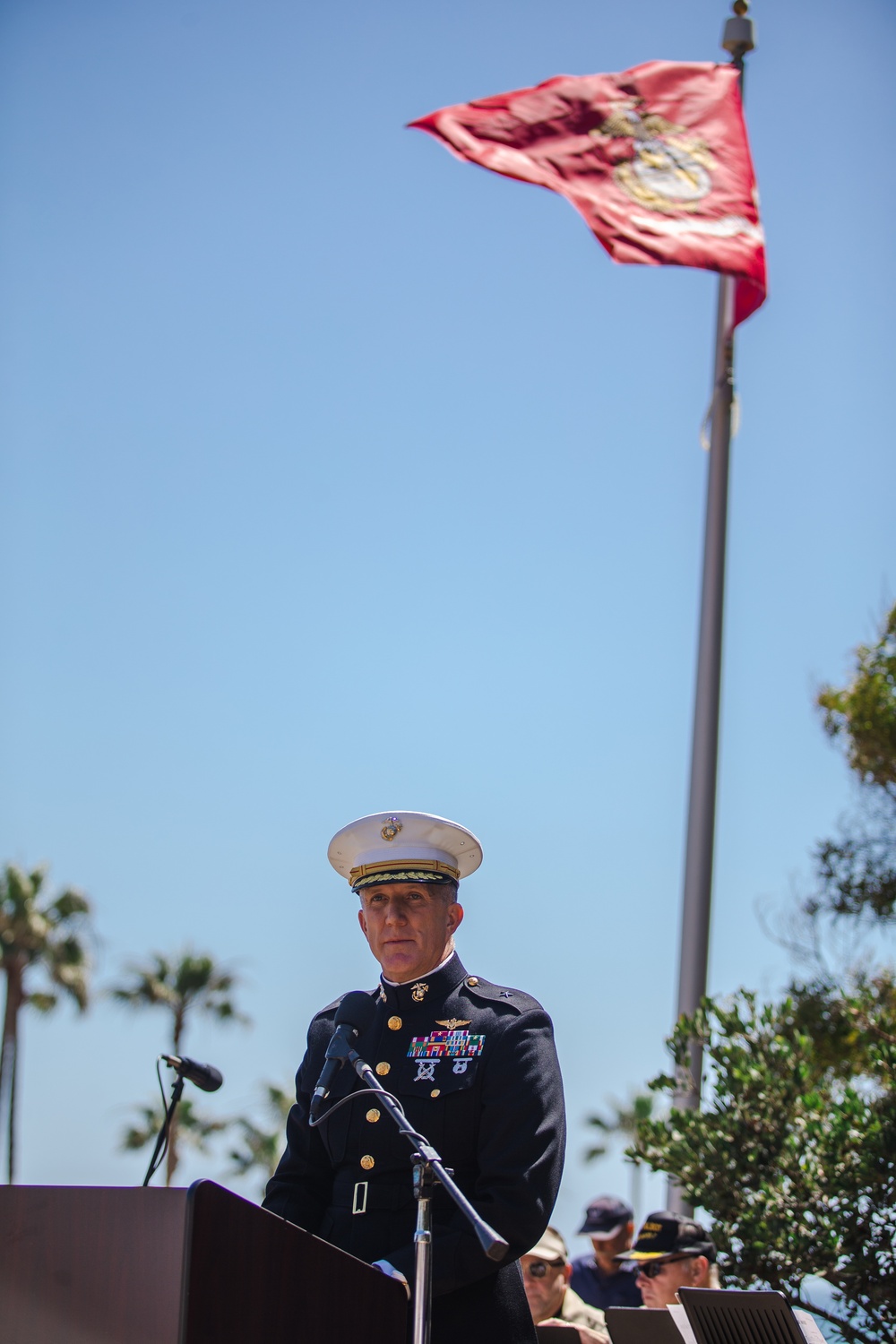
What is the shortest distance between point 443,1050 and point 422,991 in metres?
0.20

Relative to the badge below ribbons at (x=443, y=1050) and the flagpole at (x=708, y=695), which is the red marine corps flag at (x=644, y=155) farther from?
the badge below ribbons at (x=443, y=1050)

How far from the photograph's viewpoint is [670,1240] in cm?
657

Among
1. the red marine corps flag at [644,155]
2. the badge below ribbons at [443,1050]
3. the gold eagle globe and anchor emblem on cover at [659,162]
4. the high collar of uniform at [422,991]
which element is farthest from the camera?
the gold eagle globe and anchor emblem on cover at [659,162]

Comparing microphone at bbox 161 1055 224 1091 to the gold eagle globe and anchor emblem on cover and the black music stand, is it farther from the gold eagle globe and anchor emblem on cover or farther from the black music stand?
the gold eagle globe and anchor emblem on cover

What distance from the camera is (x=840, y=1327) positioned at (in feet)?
22.2

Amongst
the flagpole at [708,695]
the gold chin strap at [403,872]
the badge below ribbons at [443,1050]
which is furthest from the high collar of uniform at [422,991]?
the flagpole at [708,695]

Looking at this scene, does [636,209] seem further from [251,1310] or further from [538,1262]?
[251,1310]

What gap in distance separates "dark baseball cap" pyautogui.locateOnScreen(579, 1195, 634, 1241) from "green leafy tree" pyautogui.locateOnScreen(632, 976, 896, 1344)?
61 cm

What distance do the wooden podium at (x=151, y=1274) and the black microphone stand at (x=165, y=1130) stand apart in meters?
0.28

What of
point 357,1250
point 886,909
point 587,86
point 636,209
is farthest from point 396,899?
point 886,909

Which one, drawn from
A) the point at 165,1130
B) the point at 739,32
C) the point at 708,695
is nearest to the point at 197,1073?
the point at 165,1130

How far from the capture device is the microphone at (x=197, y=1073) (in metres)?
3.70

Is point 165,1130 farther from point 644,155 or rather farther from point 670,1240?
point 644,155

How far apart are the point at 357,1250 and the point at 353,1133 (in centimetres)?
31
